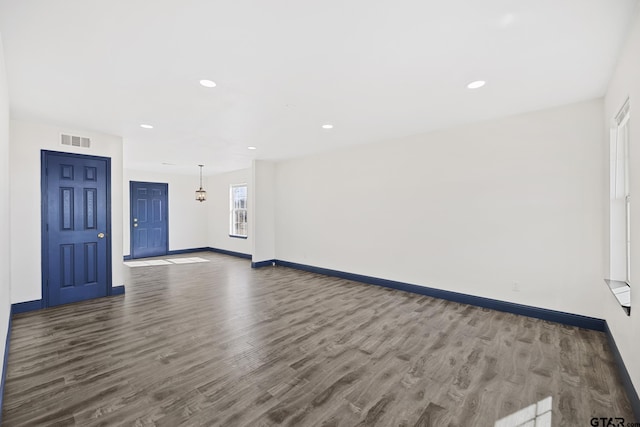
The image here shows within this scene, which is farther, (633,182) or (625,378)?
(625,378)

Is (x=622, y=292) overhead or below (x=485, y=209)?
below

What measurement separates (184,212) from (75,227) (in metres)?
5.00

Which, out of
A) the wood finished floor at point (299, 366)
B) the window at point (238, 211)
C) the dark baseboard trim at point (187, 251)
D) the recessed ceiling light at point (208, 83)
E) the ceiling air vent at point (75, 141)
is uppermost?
the recessed ceiling light at point (208, 83)

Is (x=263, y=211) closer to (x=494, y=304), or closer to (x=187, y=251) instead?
(x=187, y=251)

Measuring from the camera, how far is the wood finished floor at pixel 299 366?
1.94 metres

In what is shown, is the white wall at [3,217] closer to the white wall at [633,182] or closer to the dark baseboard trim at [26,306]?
the dark baseboard trim at [26,306]

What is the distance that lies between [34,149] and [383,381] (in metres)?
5.30

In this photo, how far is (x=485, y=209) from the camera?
3975mm

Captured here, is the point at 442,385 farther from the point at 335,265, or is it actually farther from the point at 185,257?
the point at 185,257

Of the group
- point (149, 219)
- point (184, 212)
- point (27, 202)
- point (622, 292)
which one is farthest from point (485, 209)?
point (149, 219)

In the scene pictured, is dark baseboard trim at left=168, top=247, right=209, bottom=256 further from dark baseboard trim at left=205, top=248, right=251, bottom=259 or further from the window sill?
the window sill

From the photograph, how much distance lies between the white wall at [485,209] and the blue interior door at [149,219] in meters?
5.69

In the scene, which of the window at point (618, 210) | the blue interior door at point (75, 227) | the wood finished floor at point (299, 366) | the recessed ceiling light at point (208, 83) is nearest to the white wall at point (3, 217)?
the wood finished floor at point (299, 366)

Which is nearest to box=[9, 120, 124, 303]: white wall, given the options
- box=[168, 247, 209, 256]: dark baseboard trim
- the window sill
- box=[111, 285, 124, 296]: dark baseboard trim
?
box=[111, 285, 124, 296]: dark baseboard trim
